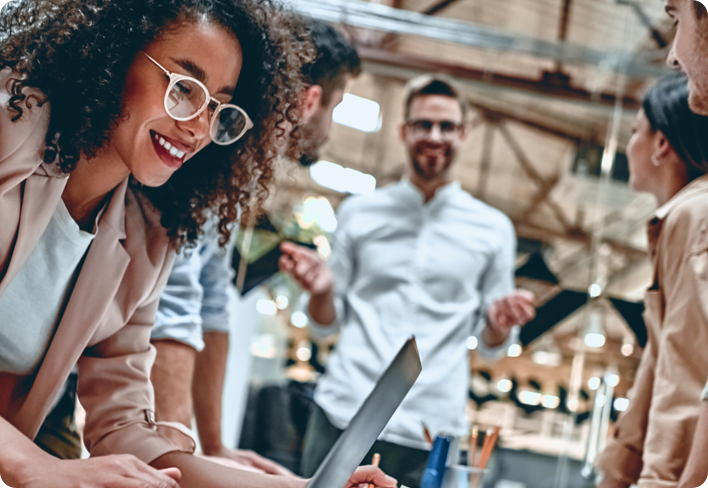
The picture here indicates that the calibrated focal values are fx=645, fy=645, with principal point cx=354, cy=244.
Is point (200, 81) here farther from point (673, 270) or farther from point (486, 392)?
point (486, 392)

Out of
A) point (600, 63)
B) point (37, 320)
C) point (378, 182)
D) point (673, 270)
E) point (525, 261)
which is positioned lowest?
point (37, 320)

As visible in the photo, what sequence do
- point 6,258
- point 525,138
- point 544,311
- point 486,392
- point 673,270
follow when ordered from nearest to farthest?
1. point 6,258
2. point 673,270
3. point 486,392
4. point 544,311
5. point 525,138

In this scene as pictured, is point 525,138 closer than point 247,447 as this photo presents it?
No

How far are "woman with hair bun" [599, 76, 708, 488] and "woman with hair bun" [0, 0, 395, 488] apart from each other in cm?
50

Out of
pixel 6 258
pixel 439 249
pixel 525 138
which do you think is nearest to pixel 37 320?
pixel 6 258

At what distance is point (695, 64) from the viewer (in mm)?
981

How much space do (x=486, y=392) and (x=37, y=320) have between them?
191 centimetres

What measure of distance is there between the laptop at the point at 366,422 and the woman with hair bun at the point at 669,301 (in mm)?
537

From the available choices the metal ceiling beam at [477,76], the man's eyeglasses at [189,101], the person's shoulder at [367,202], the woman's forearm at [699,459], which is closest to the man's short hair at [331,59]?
the person's shoulder at [367,202]

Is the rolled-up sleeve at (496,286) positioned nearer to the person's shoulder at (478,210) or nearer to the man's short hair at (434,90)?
the person's shoulder at (478,210)

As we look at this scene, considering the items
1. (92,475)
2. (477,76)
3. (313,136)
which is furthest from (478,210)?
(92,475)

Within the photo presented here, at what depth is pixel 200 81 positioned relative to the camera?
0.83m

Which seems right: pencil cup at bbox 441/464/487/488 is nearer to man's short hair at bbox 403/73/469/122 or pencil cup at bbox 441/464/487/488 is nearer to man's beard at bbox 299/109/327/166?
man's beard at bbox 299/109/327/166

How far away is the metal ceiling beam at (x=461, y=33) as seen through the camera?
283cm
